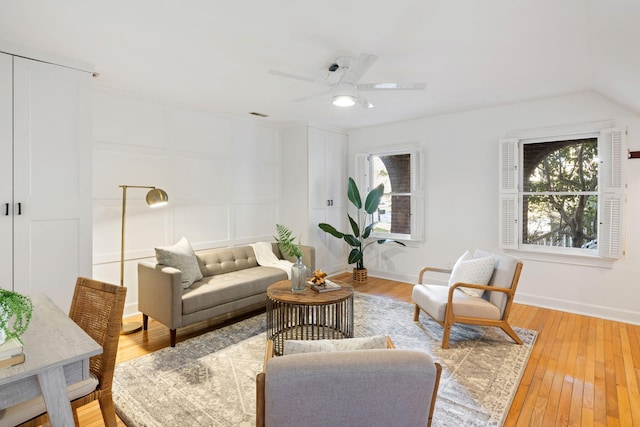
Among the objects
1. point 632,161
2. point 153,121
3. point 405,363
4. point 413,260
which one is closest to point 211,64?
point 153,121

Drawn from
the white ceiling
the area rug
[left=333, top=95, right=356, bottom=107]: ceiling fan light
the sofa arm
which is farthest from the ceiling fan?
the area rug

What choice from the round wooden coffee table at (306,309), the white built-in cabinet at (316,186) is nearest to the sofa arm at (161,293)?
the round wooden coffee table at (306,309)

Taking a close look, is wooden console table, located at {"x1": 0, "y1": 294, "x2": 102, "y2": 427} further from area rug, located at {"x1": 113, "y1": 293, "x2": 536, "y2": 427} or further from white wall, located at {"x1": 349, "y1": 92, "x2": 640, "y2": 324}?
white wall, located at {"x1": 349, "y1": 92, "x2": 640, "y2": 324}

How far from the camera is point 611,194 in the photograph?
354cm

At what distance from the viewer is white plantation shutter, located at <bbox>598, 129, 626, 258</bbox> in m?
3.49

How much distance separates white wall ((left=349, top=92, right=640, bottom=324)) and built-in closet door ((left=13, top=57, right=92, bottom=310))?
399 cm

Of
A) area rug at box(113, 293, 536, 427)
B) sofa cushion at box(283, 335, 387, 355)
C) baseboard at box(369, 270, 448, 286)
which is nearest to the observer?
sofa cushion at box(283, 335, 387, 355)

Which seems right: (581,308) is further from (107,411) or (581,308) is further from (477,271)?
(107,411)

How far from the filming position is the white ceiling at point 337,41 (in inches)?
80.6

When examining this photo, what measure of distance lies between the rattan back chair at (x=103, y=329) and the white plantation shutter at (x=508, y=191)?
168 inches

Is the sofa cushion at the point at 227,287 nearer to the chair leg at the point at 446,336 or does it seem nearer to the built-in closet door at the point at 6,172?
the built-in closet door at the point at 6,172

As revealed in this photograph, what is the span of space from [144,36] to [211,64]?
0.60m

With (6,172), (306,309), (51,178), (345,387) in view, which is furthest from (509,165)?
(6,172)

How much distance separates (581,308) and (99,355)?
4.70 m
